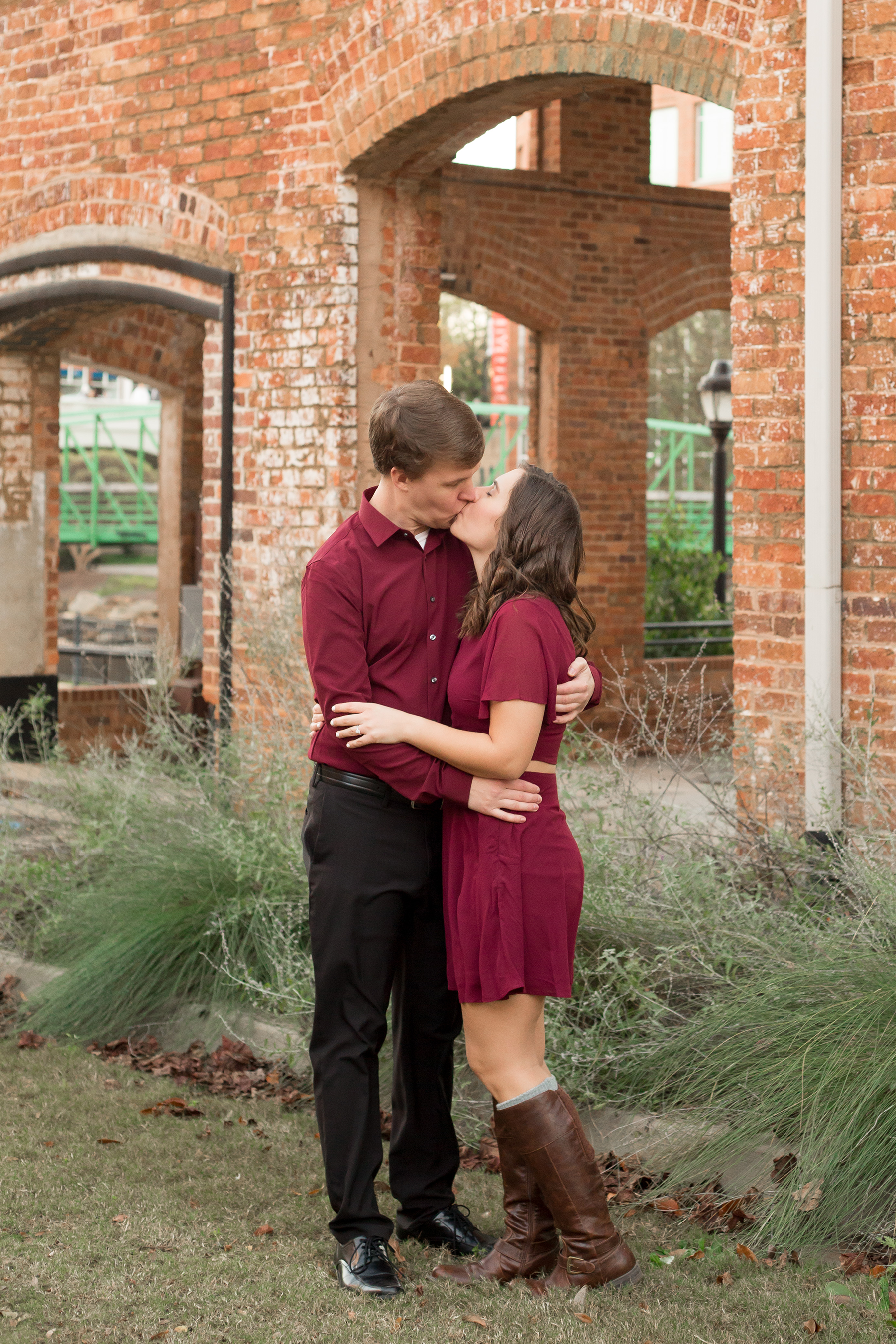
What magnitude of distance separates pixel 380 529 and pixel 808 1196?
1819mm

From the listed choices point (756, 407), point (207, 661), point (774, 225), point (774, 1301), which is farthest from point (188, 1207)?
point (207, 661)

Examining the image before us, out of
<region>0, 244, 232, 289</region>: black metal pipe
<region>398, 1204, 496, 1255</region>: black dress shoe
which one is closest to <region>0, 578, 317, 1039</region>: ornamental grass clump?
<region>398, 1204, 496, 1255</region>: black dress shoe

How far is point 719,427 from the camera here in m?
14.9

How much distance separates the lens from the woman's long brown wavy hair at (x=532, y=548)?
10.8ft

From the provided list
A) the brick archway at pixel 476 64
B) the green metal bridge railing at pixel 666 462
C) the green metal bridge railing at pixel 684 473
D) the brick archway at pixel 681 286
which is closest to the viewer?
the brick archway at pixel 476 64

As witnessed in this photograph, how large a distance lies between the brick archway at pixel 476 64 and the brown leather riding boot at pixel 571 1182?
12.2 ft

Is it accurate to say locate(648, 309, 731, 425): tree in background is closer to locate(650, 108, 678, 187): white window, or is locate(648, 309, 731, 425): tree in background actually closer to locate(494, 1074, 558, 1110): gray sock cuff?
locate(650, 108, 678, 187): white window

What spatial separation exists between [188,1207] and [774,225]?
3.67m

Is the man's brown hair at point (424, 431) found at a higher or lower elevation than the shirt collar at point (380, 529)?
higher

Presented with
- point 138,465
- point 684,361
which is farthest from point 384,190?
point 684,361

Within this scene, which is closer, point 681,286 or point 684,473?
point 681,286

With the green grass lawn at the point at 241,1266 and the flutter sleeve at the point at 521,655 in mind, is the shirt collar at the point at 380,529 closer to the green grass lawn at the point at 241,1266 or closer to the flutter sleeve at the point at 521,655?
the flutter sleeve at the point at 521,655

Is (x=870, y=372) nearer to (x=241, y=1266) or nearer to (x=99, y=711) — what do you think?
(x=241, y=1266)

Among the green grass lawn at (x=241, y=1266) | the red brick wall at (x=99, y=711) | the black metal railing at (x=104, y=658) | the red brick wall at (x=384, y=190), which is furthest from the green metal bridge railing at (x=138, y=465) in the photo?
the green grass lawn at (x=241, y=1266)
